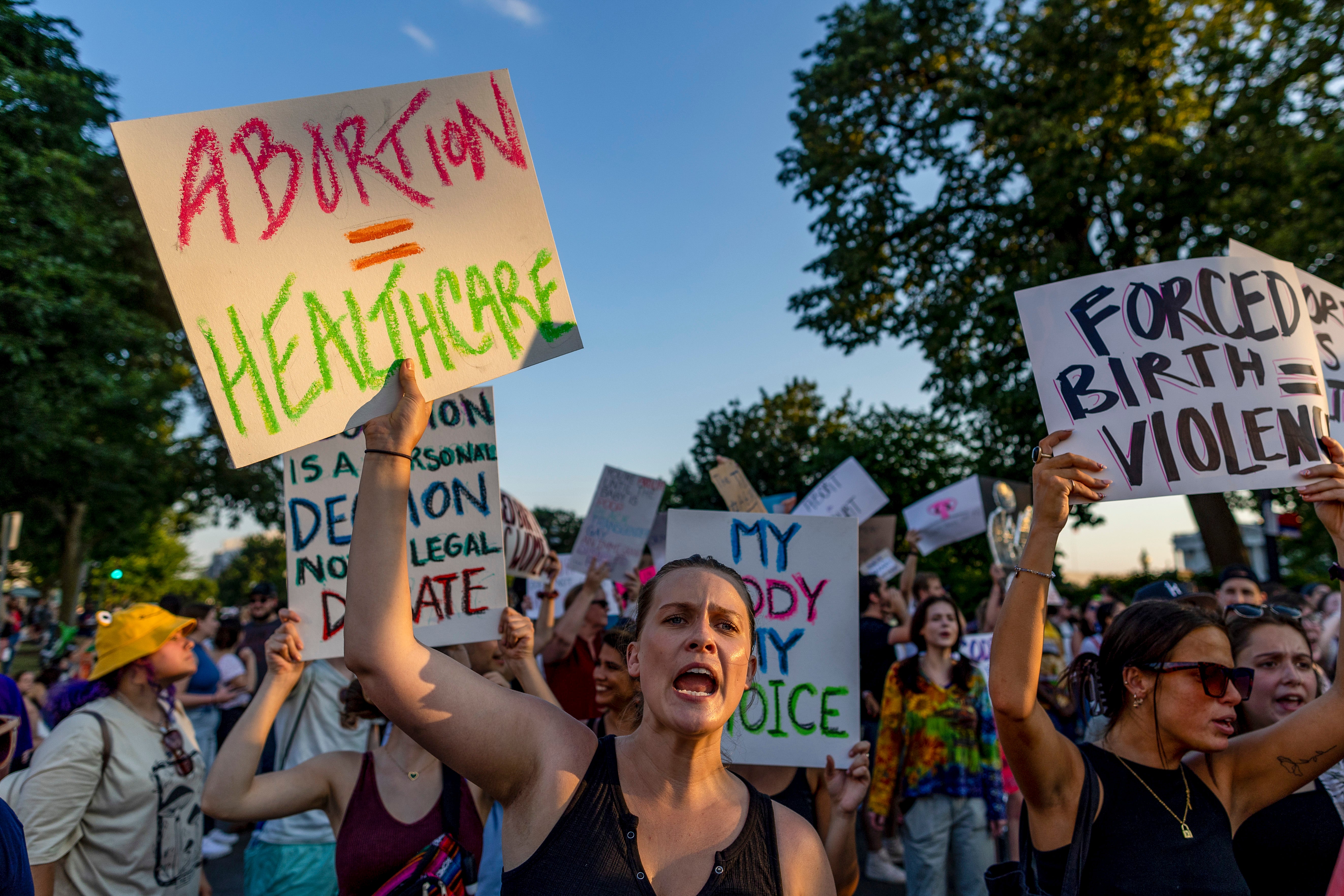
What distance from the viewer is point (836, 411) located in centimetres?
3219

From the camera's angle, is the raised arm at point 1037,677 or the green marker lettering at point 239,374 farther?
the raised arm at point 1037,677

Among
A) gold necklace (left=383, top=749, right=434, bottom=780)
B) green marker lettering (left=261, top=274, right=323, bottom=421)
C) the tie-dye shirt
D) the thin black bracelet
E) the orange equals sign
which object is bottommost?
the tie-dye shirt

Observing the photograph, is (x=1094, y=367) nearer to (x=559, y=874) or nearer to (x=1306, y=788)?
(x=1306, y=788)

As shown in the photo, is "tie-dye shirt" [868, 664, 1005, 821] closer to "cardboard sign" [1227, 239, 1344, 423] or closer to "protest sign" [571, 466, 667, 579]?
"protest sign" [571, 466, 667, 579]

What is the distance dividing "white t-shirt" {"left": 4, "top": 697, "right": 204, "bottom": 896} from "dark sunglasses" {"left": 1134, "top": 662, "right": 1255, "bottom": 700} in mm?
3415

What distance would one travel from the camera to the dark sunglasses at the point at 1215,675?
2.32 meters

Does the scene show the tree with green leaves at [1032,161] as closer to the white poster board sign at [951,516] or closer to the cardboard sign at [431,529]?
the white poster board sign at [951,516]

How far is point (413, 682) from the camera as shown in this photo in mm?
1591

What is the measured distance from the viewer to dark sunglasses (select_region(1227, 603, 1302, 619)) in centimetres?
307

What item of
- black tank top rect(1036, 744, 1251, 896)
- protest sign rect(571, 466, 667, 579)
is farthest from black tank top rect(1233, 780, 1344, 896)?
protest sign rect(571, 466, 667, 579)

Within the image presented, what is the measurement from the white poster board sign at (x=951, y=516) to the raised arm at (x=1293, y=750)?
7.28 m

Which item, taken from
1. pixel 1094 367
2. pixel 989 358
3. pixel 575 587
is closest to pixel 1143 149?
pixel 989 358

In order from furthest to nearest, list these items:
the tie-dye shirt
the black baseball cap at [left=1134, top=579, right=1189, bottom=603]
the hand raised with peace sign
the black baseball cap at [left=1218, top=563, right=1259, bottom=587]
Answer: the black baseball cap at [left=1218, top=563, right=1259, bottom=587] → the tie-dye shirt → the black baseball cap at [left=1134, top=579, right=1189, bottom=603] → the hand raised with peace sign

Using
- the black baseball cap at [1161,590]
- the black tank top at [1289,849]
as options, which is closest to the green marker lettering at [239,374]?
the black tank top at [1289,849]
